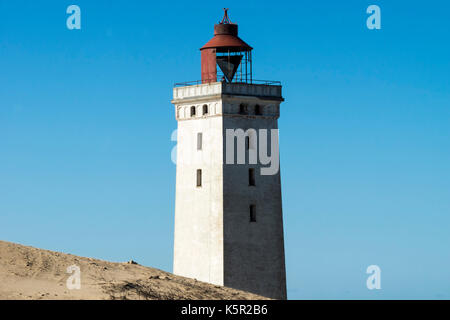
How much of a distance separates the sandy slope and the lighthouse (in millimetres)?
9851

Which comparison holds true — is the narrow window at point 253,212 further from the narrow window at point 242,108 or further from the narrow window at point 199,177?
the narrow window at point 242,108

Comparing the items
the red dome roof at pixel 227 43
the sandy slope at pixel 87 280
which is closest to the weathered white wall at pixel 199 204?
the red dome roof at pixel 227 43

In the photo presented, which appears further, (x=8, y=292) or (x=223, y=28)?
(x=223, y=28)

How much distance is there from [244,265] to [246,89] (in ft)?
34.5

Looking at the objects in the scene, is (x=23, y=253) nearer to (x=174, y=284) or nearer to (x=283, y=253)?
(x=174, y=284)

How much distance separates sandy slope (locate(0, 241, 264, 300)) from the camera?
44.3 meters

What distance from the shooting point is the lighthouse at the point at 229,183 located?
61.6 m

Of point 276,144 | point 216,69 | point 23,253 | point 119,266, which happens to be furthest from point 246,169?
point 23,253

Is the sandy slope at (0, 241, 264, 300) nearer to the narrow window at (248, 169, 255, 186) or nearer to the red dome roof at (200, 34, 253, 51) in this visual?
the narrow window at (248, 169, 255, 186)

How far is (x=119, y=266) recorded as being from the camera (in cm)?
5116

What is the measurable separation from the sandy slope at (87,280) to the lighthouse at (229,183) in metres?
9.85

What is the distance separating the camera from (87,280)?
153 feet

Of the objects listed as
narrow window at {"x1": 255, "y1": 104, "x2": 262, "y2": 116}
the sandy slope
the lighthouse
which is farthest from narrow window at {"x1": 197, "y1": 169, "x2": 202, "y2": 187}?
the sandy slope
